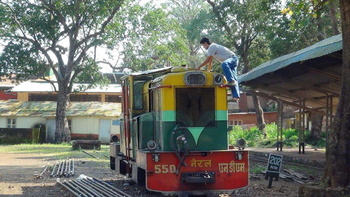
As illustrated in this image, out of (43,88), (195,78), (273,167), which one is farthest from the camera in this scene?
(43,88)

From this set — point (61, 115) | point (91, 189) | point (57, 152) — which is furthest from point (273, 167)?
point (61, 115)

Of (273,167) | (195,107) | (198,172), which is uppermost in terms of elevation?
(195,107)

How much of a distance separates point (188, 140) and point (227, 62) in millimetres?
1766

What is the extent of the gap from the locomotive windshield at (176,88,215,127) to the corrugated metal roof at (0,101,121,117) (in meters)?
36.1

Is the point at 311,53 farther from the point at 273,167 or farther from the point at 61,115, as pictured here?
the point at 61,115

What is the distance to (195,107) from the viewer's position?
37.3ft

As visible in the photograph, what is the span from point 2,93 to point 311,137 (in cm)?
4252

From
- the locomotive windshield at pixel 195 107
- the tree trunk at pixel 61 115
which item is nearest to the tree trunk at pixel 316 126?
the tree trunk at pixel 61 115

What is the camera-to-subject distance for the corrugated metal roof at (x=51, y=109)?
48.5 m

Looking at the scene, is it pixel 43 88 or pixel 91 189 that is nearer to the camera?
pixel 91 189

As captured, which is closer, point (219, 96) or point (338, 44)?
point (219, 96)

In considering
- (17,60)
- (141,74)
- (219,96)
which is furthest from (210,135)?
(17,60)

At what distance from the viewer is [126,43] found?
42.3 meters

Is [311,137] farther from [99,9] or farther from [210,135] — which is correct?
[210,135]
